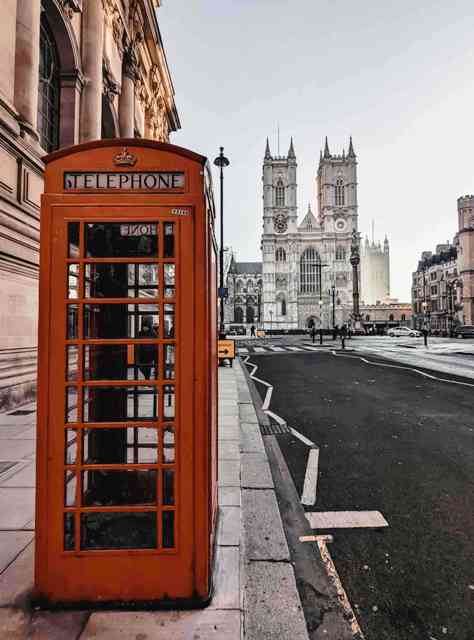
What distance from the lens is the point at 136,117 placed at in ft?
53.8

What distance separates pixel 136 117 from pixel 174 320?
18038 mm

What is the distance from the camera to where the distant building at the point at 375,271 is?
4774 inches

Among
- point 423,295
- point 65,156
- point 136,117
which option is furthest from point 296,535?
point 423,295

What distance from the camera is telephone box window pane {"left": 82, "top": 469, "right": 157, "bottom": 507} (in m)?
2.51

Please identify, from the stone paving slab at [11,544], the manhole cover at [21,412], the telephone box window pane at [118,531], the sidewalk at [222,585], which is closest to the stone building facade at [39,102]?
the manhole cover at [21,412]

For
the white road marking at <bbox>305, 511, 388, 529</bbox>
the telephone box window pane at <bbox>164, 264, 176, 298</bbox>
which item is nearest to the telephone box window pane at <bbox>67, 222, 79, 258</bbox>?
the telephone box window pane at <bbox>164, 264, 176, 298</bbox>

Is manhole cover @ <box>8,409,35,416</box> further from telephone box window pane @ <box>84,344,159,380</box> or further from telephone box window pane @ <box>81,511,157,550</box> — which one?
telephone box window pane @ <box>84,344,159,380</box>

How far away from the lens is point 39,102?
9.55 m

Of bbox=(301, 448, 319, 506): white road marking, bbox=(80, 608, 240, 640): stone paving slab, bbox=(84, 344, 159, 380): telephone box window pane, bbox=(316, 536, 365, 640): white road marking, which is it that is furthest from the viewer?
bbox=(301, 448, 319, 506): white road marking

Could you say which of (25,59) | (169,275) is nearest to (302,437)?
(169,275)

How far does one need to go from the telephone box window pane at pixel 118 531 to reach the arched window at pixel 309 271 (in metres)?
83.7

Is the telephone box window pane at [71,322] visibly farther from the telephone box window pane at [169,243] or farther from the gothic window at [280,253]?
Result: the gothic window at [280,253]

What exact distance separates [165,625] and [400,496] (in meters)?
2.66

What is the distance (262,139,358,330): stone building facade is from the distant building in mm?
41180
